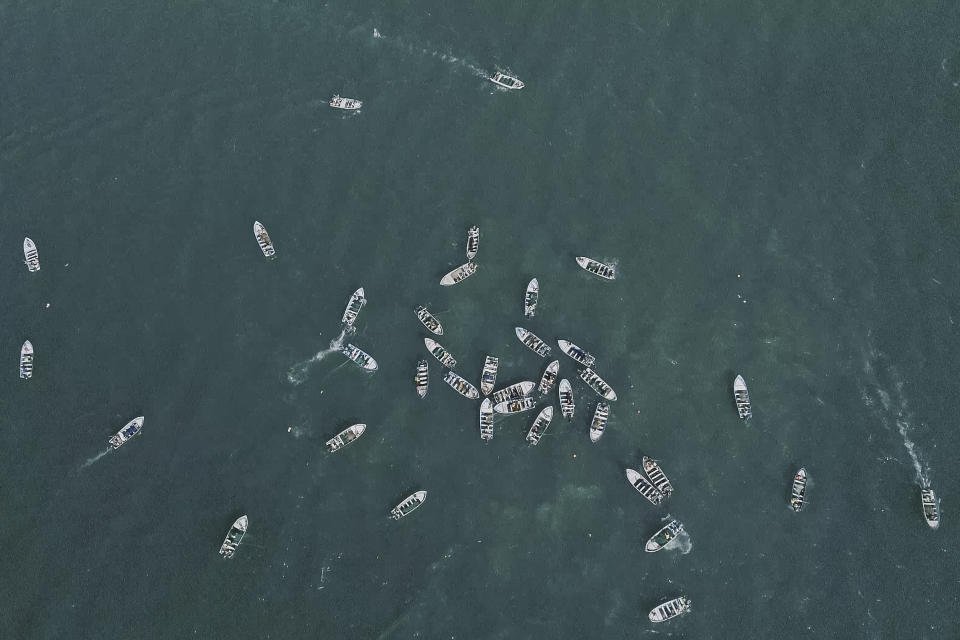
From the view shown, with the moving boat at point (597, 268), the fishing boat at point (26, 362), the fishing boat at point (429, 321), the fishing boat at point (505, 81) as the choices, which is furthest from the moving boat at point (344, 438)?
the fishing boat at point (505, 81)

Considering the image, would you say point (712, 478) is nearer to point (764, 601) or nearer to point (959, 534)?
point (764, 601)

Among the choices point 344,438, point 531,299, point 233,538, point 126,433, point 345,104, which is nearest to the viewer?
point 233,538

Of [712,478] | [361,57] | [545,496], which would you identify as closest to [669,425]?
[712,478]

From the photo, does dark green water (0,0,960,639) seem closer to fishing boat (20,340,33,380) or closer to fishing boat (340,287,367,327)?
fishing boat (340,287,367,327)

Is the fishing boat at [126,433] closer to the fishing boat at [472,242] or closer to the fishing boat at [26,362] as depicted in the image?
the fishing boat at [26,362]

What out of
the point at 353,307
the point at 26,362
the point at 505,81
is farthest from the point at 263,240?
the point at 505,81

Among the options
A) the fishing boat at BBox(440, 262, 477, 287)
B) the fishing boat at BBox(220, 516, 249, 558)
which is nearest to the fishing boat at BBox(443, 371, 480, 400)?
A: the fishing boat at BBox(440, 262, 477, 287)

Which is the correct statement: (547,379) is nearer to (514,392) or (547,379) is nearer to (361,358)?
(514,392)
